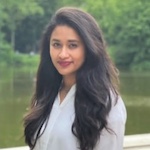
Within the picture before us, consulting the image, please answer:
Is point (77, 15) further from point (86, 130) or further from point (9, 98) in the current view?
point (9, 98)

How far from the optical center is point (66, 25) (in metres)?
1.07

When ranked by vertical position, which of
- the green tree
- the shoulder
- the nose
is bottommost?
the green tree

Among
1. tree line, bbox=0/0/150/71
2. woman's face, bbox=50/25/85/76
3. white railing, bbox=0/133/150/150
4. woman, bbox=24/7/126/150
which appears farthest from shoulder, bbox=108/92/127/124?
tree line, bbox=0/0/150/71

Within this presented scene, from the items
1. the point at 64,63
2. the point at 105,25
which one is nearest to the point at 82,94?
the point at 64,63

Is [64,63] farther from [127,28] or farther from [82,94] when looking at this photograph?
[127,28]

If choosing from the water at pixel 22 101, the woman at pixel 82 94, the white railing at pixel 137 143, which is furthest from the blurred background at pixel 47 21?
the woman at pixel 82 94

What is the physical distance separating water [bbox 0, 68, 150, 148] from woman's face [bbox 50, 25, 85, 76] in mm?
2234

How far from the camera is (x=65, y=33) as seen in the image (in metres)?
1.07

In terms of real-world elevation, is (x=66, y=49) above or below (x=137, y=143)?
above

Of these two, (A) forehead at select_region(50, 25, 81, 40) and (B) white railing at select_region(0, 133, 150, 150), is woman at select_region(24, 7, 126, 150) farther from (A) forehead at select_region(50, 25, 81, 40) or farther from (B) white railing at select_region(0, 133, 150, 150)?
(B) white railing at select_region(0, 133, 150, 150)

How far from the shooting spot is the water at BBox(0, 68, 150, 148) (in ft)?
20.7

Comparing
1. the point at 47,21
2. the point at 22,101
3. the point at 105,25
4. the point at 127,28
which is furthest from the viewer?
the point at 127,28

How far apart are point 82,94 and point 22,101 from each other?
814cm

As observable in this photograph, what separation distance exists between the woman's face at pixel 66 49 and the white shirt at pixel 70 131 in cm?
9
